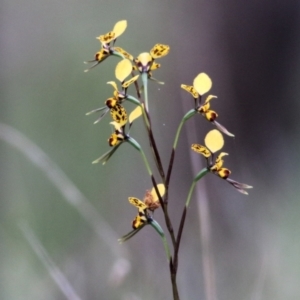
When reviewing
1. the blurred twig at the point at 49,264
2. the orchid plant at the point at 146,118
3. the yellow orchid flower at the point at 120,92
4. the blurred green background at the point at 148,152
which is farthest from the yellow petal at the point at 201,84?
the blurred twig at the point at 49,264

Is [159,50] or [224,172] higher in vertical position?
[159,50]

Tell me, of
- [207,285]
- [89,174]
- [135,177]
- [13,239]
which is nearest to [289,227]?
[207,285]

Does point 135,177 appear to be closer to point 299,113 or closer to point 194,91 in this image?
point 194,91

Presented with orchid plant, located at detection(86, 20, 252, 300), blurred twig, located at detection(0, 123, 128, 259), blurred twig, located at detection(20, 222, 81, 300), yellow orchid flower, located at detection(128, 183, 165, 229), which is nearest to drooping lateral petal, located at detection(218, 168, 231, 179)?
orchid plant, located at detection(86, 20, 252, 300)

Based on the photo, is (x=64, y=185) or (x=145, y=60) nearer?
(x=145, y=60)

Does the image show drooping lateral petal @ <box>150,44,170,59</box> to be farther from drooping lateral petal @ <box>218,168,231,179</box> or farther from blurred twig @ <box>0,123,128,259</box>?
blurred twig @ <box>0,123,128,259</box>

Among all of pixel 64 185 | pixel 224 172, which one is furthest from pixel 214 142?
pixel 64 185

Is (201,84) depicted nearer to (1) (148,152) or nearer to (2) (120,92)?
(2) (120,92)

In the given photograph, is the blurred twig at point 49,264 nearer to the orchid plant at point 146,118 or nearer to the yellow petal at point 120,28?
the orchid plant at point 146,118
